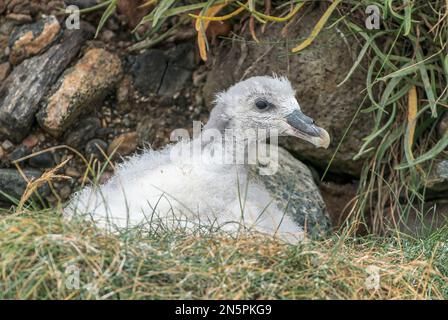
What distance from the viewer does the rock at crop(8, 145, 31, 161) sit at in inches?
250

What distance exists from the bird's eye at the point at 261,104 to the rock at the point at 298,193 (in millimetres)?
561

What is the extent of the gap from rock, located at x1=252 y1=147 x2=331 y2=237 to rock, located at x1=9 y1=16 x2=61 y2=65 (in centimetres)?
177

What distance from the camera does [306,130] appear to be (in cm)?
512

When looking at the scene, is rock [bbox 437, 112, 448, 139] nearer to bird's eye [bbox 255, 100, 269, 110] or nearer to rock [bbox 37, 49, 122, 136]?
bird's eye [bbox 255, 100, 269, 110]

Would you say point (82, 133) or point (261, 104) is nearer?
point (261, 104)

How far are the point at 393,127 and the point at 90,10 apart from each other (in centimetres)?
Result: 211

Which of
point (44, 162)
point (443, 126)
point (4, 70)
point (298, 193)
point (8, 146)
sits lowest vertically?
point (298, 193)

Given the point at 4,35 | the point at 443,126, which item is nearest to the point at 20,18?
the point at 4,35

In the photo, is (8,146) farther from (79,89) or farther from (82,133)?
(79,89)

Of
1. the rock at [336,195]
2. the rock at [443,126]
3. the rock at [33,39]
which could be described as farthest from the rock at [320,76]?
the rock at [33,39]

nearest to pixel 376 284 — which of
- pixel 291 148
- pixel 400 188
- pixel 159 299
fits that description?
pixel 159 299

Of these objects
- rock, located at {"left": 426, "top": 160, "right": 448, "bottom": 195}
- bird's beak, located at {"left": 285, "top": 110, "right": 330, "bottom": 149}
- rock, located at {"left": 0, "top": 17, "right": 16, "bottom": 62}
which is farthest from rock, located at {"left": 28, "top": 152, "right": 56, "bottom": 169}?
rock, located at {"left": 426, "top": 160, "right": 448, "bottom": 195}

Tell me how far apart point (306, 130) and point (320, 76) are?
0.99 meters

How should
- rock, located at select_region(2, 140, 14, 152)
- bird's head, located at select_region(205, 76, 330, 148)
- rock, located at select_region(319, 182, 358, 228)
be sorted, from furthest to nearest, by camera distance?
rock, located at select_region(2, 140, 14, 152)
rock, located at select_region(319, 182, 358, 228)
bird's head, located at select_region(205, 76, 330, 148)
